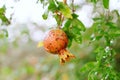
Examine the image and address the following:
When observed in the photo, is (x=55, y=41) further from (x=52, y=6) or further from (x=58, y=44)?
(x=52, y=6)

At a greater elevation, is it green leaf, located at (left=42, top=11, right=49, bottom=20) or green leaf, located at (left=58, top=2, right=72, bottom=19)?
green leaf, located at (left=58, top=2, right=72, bottom=19)

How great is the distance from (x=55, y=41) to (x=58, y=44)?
15mm

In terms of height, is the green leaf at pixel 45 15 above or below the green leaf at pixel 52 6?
below

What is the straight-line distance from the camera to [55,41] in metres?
1.39

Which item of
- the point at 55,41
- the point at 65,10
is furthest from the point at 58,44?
the point at 65,10

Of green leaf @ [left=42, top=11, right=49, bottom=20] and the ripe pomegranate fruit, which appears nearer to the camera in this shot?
the ripe pomegranate fruit

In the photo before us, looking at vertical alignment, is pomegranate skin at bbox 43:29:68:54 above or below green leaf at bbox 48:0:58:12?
below

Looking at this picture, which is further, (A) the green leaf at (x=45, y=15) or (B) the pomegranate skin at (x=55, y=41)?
(A) the green leaf at (x=45, y=15)

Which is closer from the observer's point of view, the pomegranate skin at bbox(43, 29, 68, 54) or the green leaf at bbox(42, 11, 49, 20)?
the pomegranate skin at bbox(43, 29, 68, 54)

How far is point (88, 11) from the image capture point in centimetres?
294

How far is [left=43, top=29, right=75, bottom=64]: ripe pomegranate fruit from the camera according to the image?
1.39m

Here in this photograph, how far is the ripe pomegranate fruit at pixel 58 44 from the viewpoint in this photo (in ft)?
4.55

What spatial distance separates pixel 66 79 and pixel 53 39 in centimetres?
208

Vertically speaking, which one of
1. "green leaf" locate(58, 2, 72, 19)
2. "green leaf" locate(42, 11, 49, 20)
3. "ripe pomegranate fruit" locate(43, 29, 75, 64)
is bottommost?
"ripe pomegranate fruit" locate(43, 29, 75, 64)
